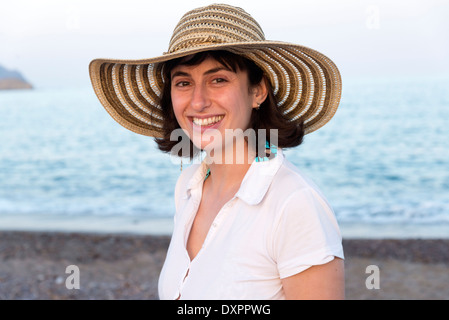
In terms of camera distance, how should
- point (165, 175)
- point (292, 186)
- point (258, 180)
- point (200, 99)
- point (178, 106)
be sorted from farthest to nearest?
point (165, 175)
point (178, 106)
point (200, 99)
point (258, 180)
point (292, 186)

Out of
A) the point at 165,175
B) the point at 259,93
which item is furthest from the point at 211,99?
the point at 165,175

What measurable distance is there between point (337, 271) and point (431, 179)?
12527 millimetres

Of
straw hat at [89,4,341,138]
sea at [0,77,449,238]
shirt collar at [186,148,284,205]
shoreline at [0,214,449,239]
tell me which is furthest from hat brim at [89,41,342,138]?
sea at [0,77,449,238]

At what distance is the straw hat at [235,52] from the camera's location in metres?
1.80

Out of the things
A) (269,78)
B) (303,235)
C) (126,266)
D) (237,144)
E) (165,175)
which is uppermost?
(269,78)

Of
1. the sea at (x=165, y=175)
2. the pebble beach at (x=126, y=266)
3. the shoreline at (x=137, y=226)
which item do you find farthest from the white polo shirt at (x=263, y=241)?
the sea at (x=165, y=175)

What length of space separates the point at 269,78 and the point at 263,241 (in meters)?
0.79

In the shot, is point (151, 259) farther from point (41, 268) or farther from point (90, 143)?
point (90, 143)

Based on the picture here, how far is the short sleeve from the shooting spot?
1.43 meters

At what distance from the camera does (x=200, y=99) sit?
1.83 meters

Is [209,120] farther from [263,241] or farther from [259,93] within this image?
[263,241]

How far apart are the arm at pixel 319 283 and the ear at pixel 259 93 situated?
0.76 meters

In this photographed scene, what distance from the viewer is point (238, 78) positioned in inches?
74.0
